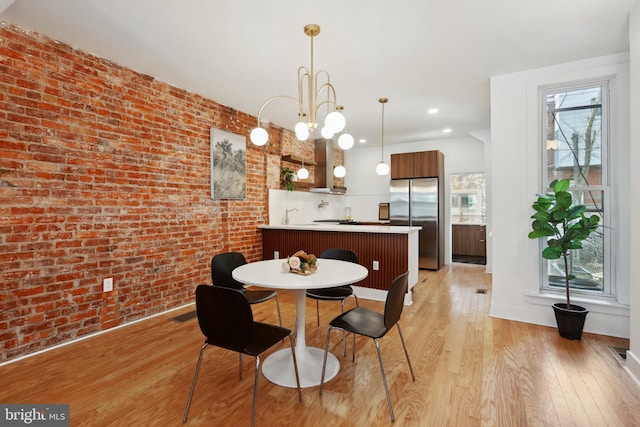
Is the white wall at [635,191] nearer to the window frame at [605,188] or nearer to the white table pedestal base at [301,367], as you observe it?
the window frame at [605,188]

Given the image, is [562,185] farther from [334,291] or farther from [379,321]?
[334,291]

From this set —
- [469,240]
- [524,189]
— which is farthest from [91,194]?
[469,240]

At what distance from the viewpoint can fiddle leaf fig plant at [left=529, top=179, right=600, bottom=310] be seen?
2.76 m

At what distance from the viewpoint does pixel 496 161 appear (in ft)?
11.1

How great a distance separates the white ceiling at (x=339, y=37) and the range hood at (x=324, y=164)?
242 cm

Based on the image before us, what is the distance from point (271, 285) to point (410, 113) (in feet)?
12.4

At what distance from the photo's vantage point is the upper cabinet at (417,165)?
5852 mm

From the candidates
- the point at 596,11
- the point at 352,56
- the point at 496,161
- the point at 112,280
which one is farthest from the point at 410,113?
the point at 112,280

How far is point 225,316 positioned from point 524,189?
3.21 m

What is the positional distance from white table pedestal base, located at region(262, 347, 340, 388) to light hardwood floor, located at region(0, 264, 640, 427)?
0.07 meters

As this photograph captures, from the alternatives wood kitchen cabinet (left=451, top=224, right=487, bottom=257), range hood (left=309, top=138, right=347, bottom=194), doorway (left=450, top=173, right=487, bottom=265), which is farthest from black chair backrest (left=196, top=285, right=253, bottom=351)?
wood kitchen cabinet (left=451, top=224, right=487, bottom=257)

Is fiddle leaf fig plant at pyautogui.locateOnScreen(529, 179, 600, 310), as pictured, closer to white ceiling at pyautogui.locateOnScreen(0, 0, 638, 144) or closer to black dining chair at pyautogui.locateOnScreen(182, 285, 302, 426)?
white ceiling at pyautogui.locateOnScreen(0, 0, 638, 144)

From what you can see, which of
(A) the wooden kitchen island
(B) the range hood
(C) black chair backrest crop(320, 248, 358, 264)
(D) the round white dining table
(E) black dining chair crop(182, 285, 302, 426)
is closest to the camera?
(E) black dining chair crop(182, 285, 302, 426)

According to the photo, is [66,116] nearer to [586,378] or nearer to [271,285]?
[271,285]
